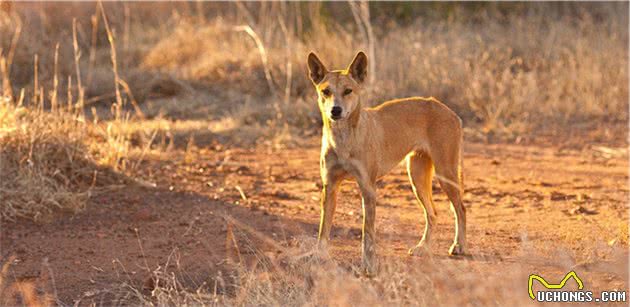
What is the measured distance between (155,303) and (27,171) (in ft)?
9.32

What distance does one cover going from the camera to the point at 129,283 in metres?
6.55

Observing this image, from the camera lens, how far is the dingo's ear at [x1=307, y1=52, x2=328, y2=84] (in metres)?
6.61

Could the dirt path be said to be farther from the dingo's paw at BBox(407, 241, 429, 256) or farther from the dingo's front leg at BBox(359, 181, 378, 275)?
the dingo's front leg at BBox(359, 181, 378, 275)

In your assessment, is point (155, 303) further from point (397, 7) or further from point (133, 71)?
point (397, 7)

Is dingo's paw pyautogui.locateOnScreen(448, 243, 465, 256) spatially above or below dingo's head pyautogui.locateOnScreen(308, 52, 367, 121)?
below

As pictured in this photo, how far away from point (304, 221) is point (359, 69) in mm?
1892

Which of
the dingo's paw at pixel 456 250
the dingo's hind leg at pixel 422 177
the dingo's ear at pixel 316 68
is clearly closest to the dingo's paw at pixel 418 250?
the dingo's paw at pixel 456 250

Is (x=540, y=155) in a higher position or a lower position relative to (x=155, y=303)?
lower

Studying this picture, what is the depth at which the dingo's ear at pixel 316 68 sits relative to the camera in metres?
6.61

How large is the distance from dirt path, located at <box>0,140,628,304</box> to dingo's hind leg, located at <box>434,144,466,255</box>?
0.44 ft

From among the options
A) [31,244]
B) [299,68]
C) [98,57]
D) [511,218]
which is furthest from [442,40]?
[31,244]
